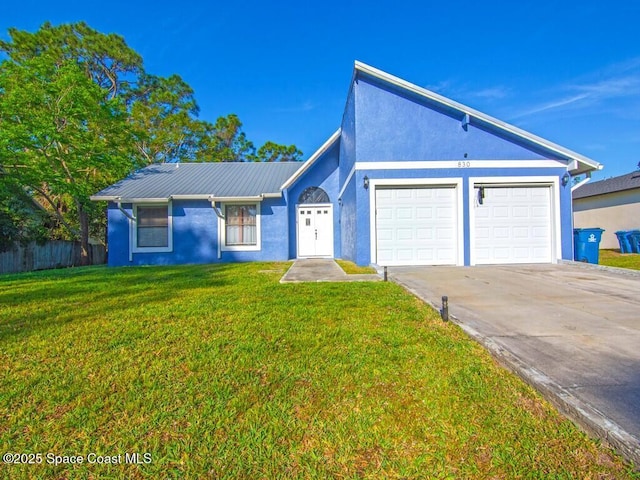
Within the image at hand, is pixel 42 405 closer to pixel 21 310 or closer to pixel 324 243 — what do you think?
pixel 21 310

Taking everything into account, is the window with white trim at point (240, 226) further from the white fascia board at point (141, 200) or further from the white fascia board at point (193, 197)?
the white fascia board at point (141, 200)

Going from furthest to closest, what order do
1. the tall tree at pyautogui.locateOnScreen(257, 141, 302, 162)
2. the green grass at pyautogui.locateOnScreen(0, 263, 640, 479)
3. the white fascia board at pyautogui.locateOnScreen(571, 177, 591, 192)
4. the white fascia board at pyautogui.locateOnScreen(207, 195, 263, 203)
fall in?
the tall tree at pyautogui.locateOnScreen(257, 141, 302, 162), the white fascia board at pyautogui.locateOnScreen(207, 195, 263, 203), the white fascia board at pyautogui.locateOnScreen(571, 177, 591, 192), the green grass at pyautogui.locateOnScreen(0, 263, 640, 479)

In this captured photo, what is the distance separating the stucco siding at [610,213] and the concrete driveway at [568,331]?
12.2 m

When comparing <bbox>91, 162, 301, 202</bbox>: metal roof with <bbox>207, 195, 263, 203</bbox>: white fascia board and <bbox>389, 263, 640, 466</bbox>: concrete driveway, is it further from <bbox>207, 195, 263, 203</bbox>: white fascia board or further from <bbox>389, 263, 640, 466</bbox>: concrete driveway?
<bbox>389, 263, 640, 466</bbox>: concrete driveway

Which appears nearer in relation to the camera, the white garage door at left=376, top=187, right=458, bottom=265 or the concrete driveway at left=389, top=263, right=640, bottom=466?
the concrete driveway at left=389, top=263, right=640, bottom=466

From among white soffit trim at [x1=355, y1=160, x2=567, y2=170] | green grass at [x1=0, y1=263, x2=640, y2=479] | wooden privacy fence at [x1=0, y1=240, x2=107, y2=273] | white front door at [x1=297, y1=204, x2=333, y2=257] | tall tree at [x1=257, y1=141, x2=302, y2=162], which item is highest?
tall tree at [x1=257, y1=141, x2=302, y2=162]

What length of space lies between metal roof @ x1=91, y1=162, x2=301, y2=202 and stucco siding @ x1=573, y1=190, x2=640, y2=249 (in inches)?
665

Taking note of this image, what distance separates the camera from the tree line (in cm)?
1199

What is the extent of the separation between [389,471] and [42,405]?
2259 mm

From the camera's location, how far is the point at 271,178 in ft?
41.6

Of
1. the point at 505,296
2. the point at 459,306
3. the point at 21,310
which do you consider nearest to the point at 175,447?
the point at 459,306

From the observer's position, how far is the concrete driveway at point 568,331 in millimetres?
1792

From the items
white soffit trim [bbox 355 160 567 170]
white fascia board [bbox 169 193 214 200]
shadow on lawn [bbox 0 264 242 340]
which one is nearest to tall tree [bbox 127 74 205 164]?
white fascia board [bbox 169 193 214 200]

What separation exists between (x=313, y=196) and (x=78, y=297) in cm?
833
